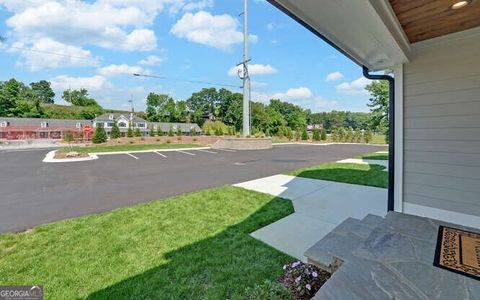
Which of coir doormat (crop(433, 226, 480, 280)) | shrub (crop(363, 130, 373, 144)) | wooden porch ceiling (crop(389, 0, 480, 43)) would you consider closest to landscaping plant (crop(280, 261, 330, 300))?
coir doormat (crop(433, 226, 480, 280))

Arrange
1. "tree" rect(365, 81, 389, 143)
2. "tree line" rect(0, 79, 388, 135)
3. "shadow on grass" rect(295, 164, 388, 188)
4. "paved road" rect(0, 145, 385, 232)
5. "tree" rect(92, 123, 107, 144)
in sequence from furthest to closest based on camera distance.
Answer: "tree line" rect(0, 79, 388, 135), "tree" rect(92, 123, 107, 144), "tree" rect(365, 81, 389, 143), "shadow on grass" rect(295, 164, 388, 188), "paved road" rect(0, 145, 385, 232)

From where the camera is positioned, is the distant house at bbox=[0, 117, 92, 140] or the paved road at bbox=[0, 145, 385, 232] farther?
the distant house at bbox=[0, 117, 92, 140]

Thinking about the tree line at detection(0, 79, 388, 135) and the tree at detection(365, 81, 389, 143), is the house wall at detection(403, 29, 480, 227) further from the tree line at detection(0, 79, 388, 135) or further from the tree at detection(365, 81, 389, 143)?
the tree line at detection(0, 79, 388, 135)

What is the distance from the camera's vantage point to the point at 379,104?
10945 mm

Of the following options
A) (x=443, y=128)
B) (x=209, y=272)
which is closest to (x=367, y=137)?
(x=443, y=128)

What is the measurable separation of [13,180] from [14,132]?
119 ft

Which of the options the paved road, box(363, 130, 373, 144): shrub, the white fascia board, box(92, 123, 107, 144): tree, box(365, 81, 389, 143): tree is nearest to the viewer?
the white fascia board

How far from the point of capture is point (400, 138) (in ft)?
10.7

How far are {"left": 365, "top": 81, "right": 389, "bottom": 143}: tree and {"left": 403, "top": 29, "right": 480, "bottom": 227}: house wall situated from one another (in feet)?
27.4

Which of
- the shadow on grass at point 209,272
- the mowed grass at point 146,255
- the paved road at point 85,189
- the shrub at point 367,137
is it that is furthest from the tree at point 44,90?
the shadow on grass at point 209,272

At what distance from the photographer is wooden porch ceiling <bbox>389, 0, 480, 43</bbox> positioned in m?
1.96

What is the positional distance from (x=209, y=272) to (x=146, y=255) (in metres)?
0.82

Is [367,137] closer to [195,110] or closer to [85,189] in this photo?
[85,189]

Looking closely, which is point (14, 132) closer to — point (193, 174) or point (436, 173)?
point (193, 174)
